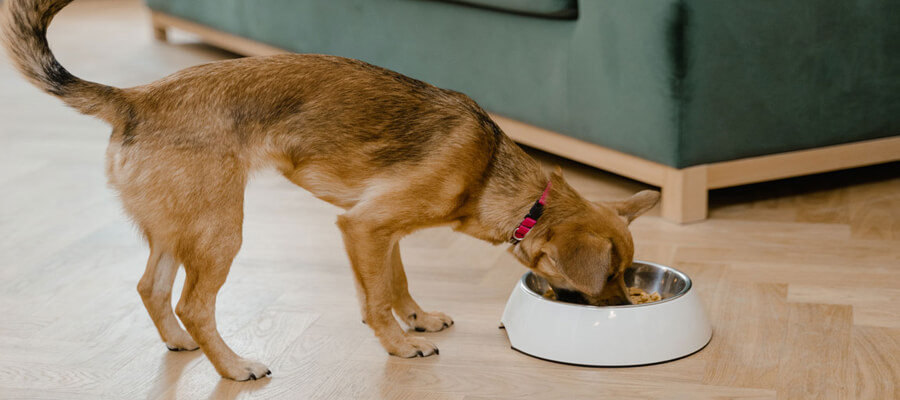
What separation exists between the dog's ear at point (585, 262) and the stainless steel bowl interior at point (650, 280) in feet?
1.03

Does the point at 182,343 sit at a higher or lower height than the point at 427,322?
higher

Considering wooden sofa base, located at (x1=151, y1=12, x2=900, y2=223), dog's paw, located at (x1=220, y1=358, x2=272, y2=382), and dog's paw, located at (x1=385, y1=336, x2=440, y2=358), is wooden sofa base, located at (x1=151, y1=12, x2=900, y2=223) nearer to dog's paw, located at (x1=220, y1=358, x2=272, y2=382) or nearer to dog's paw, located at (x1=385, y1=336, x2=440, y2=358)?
dog's paw, located at (x1=385, y1=336, x2=440, y2=358)

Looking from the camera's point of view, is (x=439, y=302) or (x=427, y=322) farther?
(x=439, y=302)

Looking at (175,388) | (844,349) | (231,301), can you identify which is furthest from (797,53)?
(175,388)

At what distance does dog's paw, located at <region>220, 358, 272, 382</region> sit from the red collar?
0.65 metres

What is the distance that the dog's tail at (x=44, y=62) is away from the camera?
2.08 metres

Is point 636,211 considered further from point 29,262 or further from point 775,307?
point 29,262

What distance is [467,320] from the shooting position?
8.77 feet

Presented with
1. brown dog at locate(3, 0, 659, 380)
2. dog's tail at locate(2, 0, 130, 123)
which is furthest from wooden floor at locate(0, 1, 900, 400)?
dog's tail at locate(2, 0, 130, 123)

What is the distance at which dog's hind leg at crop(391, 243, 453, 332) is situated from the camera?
8.52 feet

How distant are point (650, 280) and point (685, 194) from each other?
74 centimetres

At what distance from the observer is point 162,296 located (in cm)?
247

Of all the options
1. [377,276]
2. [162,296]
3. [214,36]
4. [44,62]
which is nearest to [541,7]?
[377,276]

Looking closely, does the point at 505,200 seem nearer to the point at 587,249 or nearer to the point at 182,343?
the point at 587,249
